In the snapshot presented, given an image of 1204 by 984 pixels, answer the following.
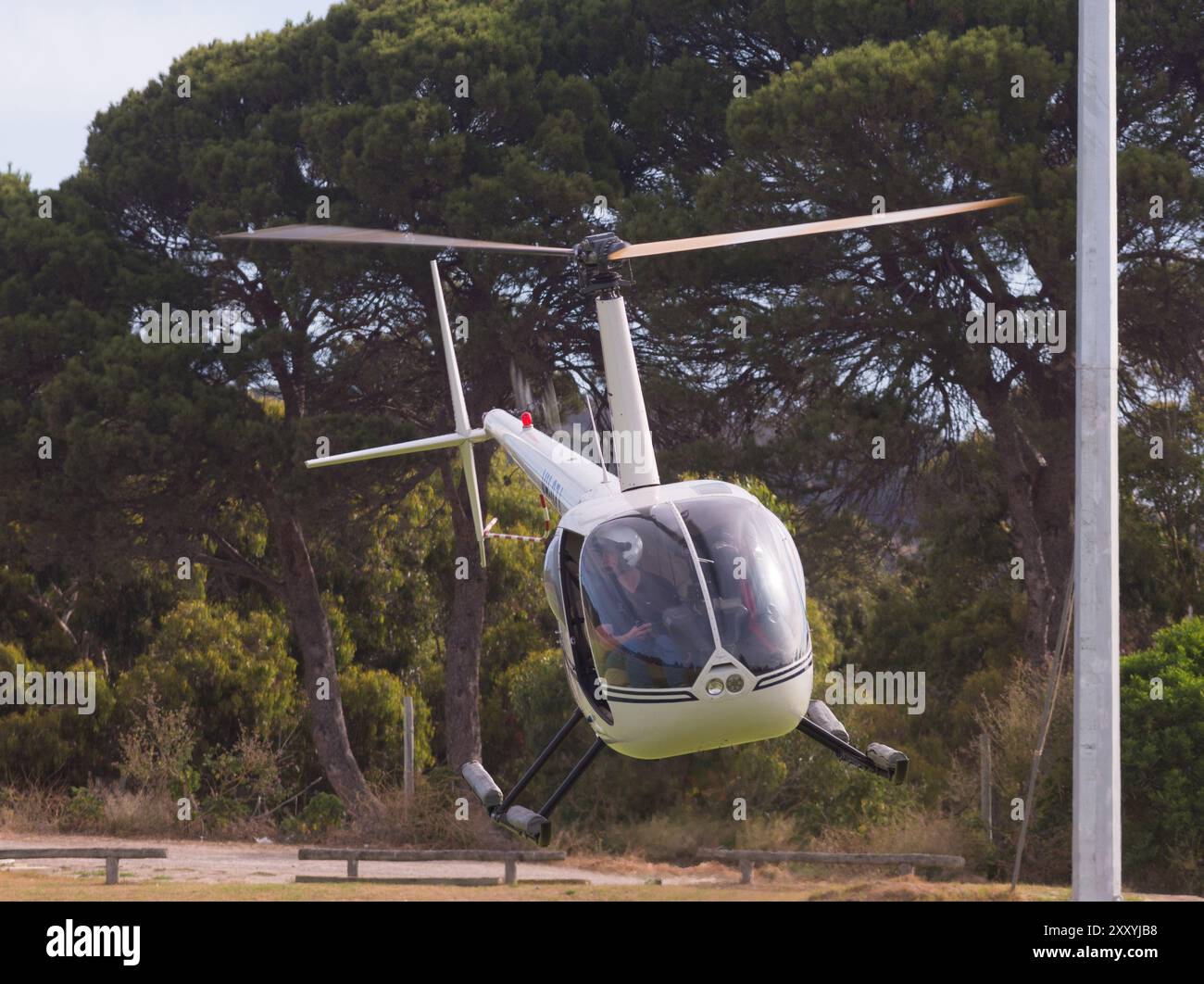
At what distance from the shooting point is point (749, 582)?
8.48 metres

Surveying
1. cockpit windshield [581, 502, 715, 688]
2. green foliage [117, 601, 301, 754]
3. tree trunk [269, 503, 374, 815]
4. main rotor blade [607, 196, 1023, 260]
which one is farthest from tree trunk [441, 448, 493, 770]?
cockpit windshield [581, 502, 715, 688]

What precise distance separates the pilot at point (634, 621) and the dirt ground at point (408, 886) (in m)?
6.24

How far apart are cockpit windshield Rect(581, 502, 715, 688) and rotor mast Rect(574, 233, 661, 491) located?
40.2 inches

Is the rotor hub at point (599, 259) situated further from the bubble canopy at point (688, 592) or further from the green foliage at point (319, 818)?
the green foliage at point (319, 818)

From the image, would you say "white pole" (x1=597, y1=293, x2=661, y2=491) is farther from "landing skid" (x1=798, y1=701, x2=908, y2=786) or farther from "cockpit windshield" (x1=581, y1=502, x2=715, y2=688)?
"landing skid" (x1=798, y1=701, x2=908, y2=786)

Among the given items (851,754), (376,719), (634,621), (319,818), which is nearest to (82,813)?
(319,818)

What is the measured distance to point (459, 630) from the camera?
24.3 m

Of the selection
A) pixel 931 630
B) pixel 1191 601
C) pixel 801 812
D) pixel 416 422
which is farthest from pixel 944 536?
pixel 416 422

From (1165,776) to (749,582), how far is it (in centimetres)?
965

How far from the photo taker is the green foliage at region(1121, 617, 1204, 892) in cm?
1616

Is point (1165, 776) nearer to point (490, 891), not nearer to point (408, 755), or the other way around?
point (490, 891)

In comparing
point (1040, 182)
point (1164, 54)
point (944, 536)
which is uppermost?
point (1164, 54)
